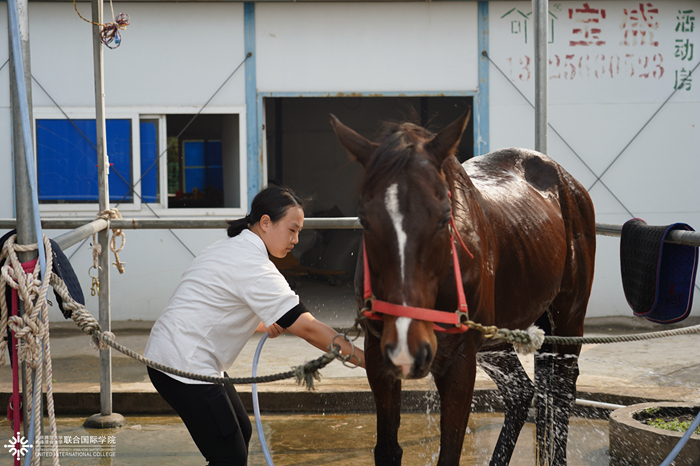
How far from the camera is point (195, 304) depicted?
2428 mm

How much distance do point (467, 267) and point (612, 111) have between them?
5694 millimetres

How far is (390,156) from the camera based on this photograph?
6.63 ft

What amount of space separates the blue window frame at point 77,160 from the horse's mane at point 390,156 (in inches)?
217

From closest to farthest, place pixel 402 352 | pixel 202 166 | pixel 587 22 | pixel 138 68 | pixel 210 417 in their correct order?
pixel 402 352, pixel 210 417, pixel 138 68, pixel 587 22, pixel 202 166

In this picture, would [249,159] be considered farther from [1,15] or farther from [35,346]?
[35,346]

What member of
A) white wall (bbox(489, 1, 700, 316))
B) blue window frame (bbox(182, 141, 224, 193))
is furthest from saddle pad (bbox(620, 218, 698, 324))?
blue window frame (bbox(182, 141, 224, 193))

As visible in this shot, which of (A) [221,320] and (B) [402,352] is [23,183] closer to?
(A) [221,320]

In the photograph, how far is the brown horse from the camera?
1.90m

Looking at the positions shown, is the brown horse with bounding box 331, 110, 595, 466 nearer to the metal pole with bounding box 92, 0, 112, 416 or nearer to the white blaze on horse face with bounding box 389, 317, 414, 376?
the white blaze on horse face with bounding box 389, 317, 414, 376

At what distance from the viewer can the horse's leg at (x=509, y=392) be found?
3.21m

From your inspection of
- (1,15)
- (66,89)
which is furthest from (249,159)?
(1,15)

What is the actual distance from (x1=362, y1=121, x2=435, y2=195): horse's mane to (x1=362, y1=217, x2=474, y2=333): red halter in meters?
0.24

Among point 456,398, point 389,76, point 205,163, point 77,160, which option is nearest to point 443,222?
point 456,398

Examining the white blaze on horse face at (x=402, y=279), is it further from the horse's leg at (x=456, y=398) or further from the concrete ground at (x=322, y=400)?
the concrete ground at (x=322, y=400)
